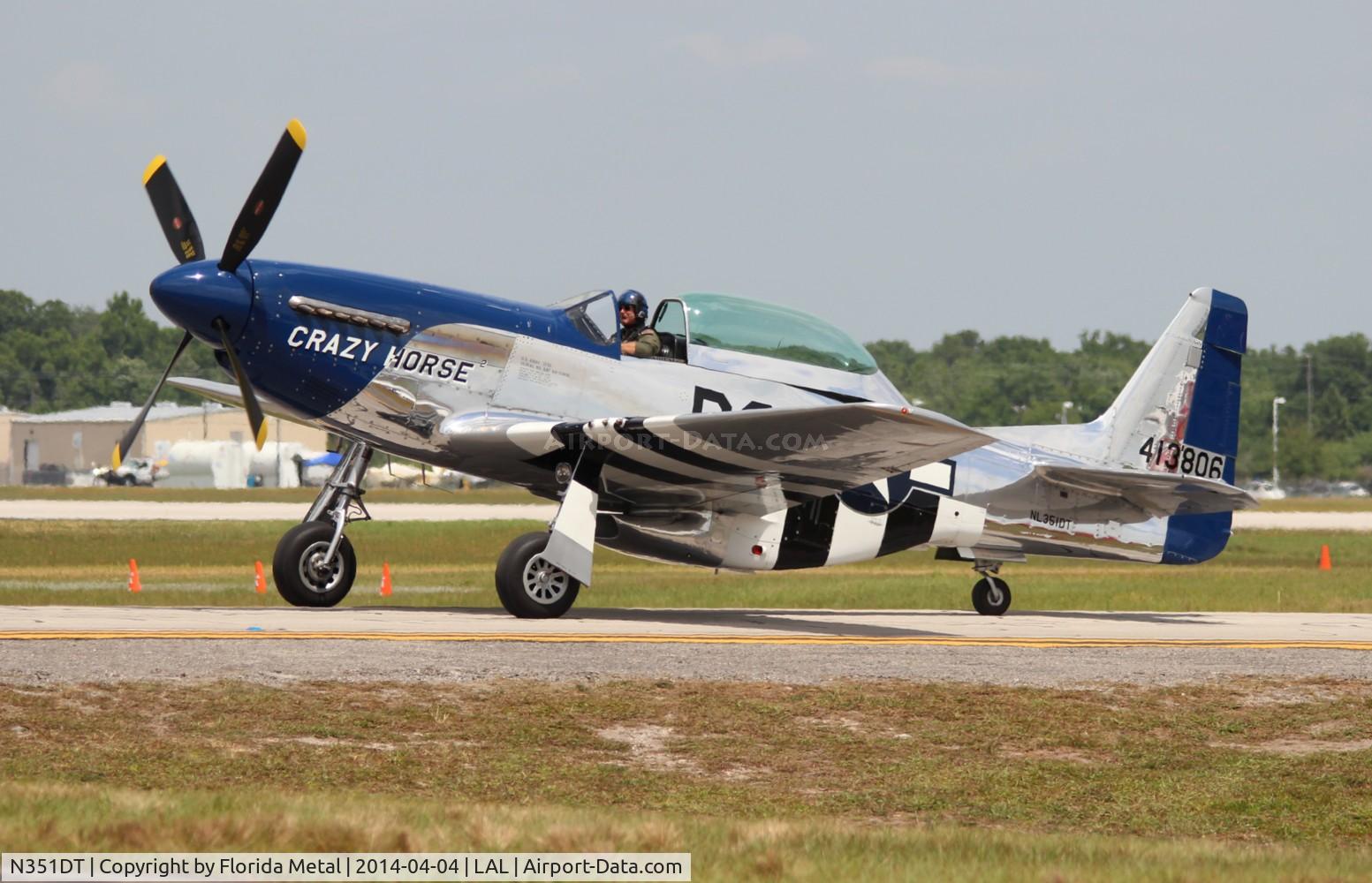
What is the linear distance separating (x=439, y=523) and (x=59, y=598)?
1068 inches

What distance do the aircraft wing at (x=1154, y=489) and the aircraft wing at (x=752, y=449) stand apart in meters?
2.93

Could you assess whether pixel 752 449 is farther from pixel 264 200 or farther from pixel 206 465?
pixel 206 465

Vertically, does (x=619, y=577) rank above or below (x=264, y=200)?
below

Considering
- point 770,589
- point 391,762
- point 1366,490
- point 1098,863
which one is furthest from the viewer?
point 1366,490

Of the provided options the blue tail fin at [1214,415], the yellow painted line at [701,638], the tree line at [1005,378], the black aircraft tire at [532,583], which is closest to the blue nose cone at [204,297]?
the yellow painted line at [701,638]

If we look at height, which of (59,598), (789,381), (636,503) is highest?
(789,381)

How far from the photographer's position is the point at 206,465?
9819 centimetres

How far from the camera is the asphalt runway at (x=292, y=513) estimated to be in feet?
178

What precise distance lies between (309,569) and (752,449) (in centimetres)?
483

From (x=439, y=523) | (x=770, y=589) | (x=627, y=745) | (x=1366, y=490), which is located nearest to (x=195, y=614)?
(x=627, y=745)

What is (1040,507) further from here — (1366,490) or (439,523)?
(1366,490)

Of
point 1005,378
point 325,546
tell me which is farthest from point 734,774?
point 1005,378

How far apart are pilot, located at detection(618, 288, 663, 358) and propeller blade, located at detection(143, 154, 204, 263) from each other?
4061 mm

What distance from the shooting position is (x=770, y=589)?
29.4m
